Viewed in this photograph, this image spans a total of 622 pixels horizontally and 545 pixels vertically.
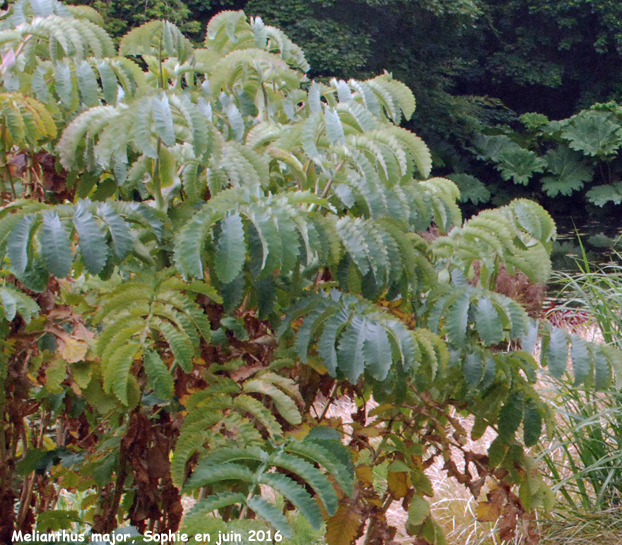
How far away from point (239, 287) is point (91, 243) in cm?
Result: 23

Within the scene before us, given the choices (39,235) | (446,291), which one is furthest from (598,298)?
(39,235)

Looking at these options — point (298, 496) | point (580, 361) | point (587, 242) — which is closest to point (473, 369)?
point (580, 361)

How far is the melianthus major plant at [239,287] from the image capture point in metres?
0.91

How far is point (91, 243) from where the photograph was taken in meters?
0.90

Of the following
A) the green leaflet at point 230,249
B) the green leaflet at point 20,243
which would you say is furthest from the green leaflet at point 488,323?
the green leaflet at point 20,243

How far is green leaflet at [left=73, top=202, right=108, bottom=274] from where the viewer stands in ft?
2.93

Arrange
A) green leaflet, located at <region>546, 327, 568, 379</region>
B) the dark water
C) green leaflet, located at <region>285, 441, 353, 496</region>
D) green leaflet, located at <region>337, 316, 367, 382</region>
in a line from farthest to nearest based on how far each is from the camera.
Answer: the dark water < green leaflet, located at <region>546, 327, 568, 379</region> < green leaflet, located at <region>337, 316, 367, 382</region> < green leaflet, located at <region>285, 441, 353, 496</region>

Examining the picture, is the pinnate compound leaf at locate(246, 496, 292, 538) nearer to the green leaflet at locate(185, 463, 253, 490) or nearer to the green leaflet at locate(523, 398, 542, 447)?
the green leaflet at locate(185, 463, 253, 490)

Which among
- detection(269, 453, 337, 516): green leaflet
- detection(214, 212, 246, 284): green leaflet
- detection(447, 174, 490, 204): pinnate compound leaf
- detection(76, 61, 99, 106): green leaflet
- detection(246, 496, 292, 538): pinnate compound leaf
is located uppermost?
detection(447, 174, 490, 204): pinnate compound leaf

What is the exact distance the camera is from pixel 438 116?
48.6 feet

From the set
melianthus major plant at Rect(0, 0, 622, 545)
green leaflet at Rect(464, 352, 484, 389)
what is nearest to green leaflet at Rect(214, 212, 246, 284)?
melianthus major plant at Rect(0, 0, 622, 545)

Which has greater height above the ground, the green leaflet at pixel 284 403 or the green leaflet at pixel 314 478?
the green leaflet at pixel 284 403

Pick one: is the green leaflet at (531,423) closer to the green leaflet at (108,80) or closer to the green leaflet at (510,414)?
the green leaflet at (510,414)

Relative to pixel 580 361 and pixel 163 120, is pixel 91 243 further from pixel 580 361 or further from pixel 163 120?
pixel 580 361
